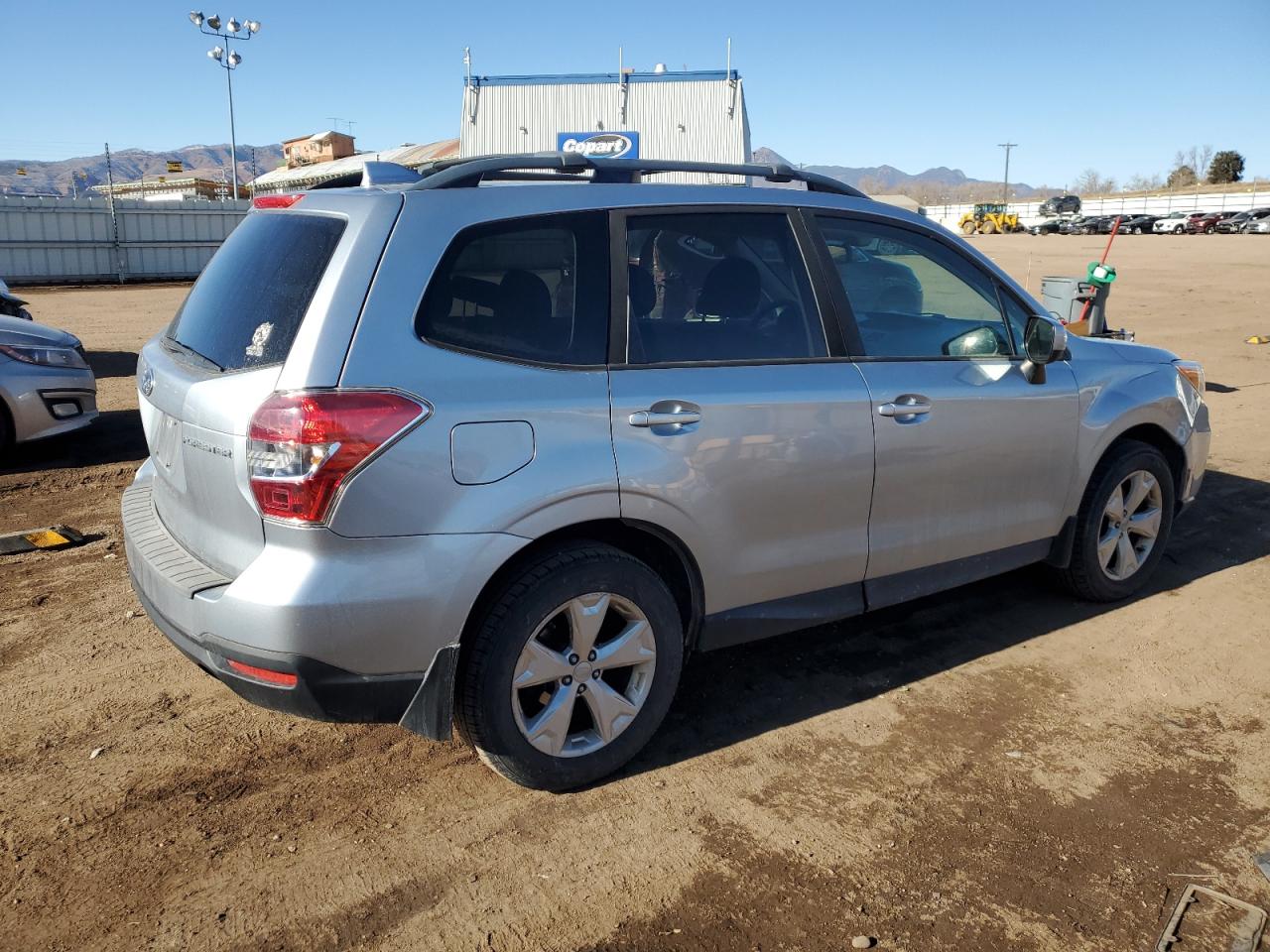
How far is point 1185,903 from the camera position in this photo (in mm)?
2779

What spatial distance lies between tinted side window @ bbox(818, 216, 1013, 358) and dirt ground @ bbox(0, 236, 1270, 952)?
4.29 feet

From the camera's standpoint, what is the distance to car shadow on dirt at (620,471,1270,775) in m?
3.78

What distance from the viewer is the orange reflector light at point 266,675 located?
9.31 feet

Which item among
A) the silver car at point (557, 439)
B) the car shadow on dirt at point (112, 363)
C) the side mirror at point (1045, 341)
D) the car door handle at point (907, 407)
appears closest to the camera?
the silver car at point (557, 439)

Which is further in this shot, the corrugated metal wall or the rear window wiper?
the corrugated metal wall

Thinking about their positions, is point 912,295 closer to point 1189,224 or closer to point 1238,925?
point 1238,925

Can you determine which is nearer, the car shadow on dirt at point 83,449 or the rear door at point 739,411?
the rear door at point 739,411

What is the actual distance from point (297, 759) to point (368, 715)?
2.34 feet

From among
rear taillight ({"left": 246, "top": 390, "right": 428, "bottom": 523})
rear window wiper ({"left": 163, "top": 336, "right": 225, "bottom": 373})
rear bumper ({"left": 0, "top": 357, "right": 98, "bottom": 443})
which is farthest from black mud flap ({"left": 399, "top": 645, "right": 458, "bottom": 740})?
rear bumper ({"left": 0, "top": 357, "right": 98, "bottom": 443})

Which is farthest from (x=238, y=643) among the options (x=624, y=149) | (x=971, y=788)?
(x=624, y=149)

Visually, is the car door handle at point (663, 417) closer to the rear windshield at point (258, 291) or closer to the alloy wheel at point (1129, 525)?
the rear windshield at point (258, 291)

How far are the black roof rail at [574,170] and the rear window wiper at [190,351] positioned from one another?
2.63 ft

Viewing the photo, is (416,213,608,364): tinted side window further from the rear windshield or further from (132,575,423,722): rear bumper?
(132,575,423,722): rear bumper

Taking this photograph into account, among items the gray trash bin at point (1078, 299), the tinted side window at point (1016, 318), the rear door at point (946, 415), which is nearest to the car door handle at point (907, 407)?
the rear door at point (946, 415)
